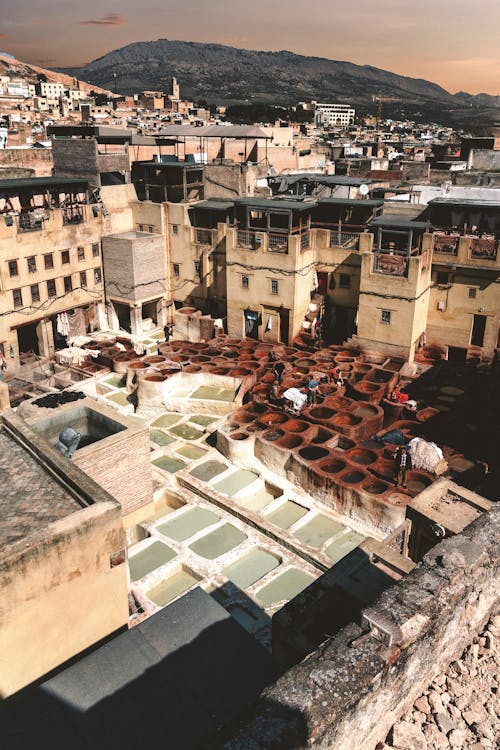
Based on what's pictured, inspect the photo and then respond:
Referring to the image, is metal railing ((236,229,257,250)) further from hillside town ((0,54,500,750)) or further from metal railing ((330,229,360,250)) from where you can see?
metal railing ((330,229,360,250))

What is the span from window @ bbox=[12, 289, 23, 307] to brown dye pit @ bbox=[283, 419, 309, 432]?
1795 cm

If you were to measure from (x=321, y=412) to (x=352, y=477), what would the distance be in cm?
516

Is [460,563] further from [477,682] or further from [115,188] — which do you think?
[115,188]

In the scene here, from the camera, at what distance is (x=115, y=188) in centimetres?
4097

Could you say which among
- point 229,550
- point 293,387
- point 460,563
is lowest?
point 229,550

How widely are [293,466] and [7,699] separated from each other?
14.7 m

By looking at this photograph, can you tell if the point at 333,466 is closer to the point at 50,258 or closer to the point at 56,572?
the point at 56,572

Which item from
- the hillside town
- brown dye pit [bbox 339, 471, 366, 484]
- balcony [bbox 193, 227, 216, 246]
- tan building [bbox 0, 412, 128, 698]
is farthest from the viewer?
balcony [bbox 193, 227, 216, 246]

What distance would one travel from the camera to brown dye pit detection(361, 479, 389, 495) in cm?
2188

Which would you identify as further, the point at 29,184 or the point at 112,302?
the point at 112,302

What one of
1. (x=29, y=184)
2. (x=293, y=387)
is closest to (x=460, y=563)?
(x=293, y=387)

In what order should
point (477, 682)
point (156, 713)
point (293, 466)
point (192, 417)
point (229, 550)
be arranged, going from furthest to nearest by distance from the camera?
point (192, 417)
point (293, 466)
point (229, 550)
point (156, 713)
point (477, 682)

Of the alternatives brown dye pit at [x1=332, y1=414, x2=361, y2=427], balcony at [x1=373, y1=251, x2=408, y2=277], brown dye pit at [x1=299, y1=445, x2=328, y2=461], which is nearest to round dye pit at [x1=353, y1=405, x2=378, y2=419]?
brown dye pit at [x1=332, y1=414, x2=361, y2=427]


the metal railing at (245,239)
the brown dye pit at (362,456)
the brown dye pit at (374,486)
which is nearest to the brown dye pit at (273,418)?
the brown dye pit at (362,456)
